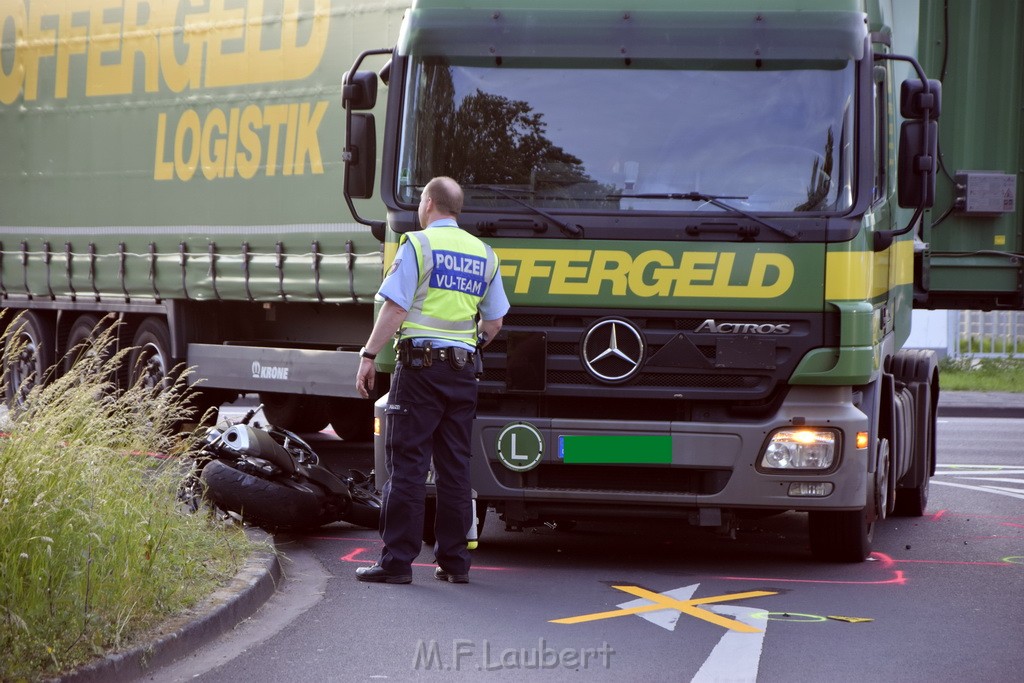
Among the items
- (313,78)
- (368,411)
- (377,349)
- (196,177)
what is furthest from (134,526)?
(368,411)

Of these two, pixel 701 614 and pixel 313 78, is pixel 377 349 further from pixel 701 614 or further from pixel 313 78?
pixel 313 78

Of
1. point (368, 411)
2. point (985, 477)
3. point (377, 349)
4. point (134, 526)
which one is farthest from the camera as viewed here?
point (368, 411)

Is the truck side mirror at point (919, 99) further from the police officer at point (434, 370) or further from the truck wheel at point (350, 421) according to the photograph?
the truck wheel at point (350, 421)

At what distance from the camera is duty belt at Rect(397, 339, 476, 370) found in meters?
7.44

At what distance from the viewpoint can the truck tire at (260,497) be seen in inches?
330

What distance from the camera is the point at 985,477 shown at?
12688 millimetres

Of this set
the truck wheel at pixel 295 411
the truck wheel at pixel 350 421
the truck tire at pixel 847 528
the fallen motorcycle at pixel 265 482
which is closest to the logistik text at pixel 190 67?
the truck wheel at pixel 295 411

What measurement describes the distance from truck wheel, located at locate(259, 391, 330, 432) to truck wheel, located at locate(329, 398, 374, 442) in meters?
0.17

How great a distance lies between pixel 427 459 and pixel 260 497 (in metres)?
1.25

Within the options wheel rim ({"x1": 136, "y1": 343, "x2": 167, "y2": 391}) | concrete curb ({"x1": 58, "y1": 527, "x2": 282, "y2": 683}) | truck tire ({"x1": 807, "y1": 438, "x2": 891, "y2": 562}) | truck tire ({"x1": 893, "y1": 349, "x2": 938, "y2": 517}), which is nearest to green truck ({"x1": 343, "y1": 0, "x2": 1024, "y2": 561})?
truck tire ({"x1": 807, "y1": 438, "x2": 891, "y2": 562})

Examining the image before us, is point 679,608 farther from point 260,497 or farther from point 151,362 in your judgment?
point 151,362

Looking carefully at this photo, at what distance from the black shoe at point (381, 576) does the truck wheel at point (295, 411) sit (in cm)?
684

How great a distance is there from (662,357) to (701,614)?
1.38 meters

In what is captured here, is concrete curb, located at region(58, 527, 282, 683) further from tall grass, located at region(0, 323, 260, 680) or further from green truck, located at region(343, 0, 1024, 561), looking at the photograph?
green truck, located at region(343, 0, 1024, 561)
